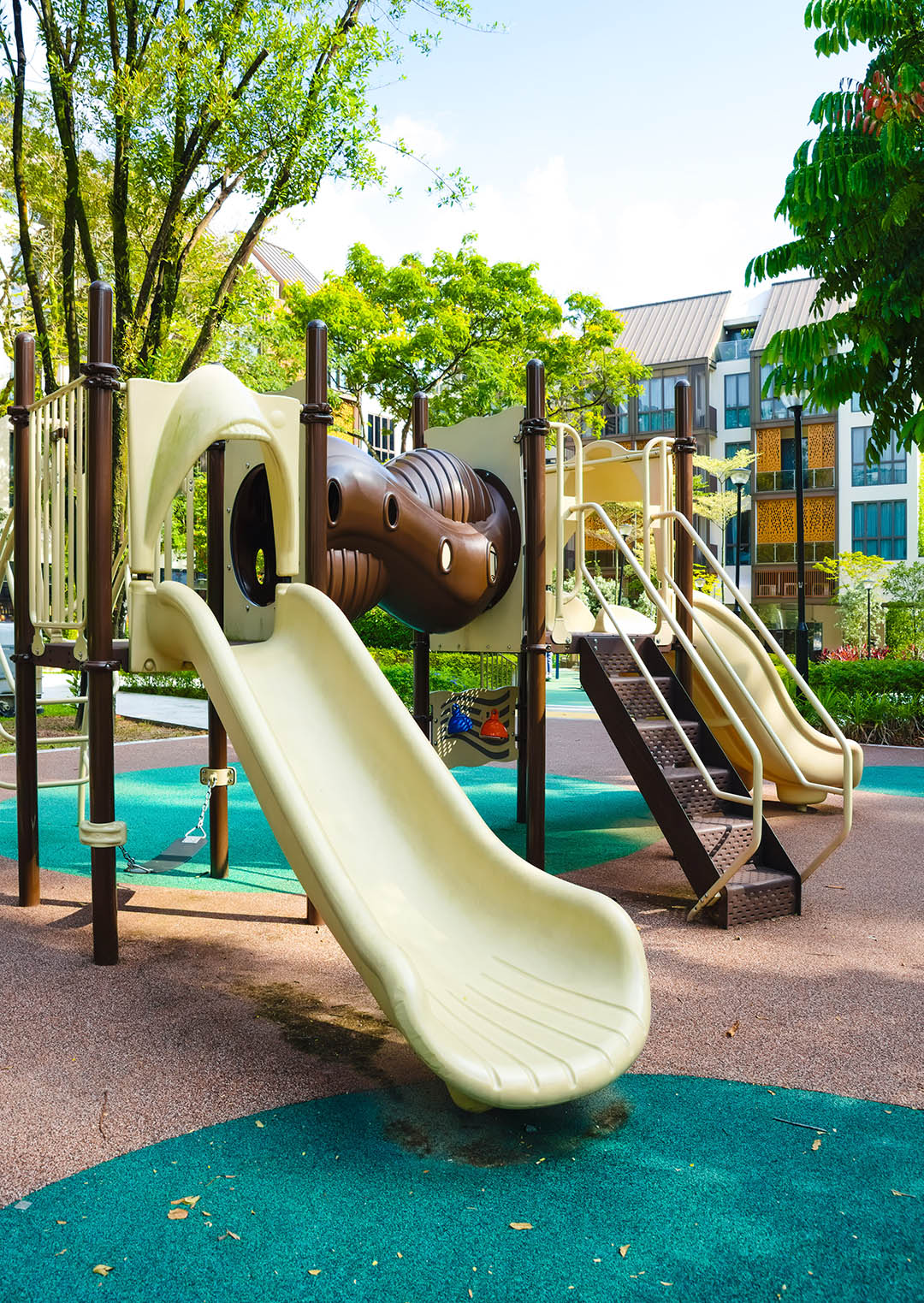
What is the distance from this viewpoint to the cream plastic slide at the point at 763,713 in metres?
8.40

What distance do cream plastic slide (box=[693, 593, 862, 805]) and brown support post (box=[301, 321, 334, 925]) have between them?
12.7 feet

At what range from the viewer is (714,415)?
4622 cm

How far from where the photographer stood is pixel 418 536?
20.6 feet

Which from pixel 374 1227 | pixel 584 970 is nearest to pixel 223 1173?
pixel 374 1227

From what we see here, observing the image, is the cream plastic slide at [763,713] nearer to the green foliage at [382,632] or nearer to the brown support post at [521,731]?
the brown support post at [521,731]

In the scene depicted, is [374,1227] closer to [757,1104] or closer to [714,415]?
[757,1104]

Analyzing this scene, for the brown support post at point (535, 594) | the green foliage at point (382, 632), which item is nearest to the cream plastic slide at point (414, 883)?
the brown support post at point (535, 594)

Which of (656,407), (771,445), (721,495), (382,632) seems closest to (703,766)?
(382,632)

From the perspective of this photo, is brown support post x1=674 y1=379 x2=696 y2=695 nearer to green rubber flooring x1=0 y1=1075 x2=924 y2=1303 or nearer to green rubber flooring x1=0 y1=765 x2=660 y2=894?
green rubber flooring x1=0 y1=765 x2=660 y2=894

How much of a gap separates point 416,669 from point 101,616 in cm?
351

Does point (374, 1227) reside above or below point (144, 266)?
below

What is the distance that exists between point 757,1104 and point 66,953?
3.43 metres

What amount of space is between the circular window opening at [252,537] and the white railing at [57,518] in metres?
0.88

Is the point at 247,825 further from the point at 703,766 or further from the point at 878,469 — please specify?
the point at 878,469
